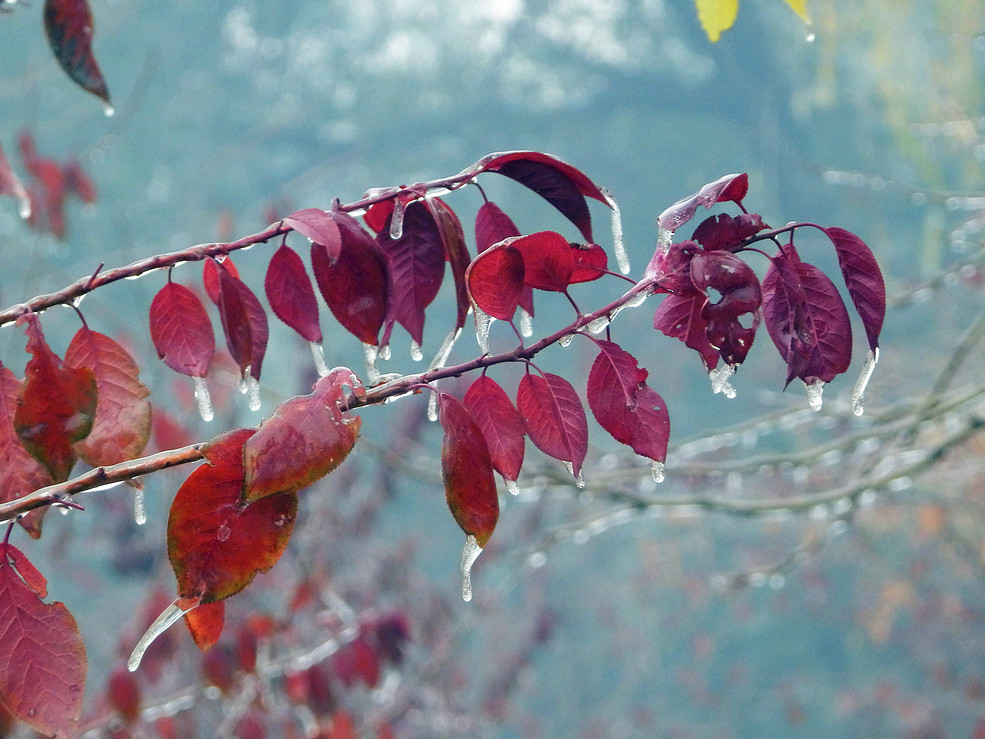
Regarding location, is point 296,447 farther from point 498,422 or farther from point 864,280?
point 864,280

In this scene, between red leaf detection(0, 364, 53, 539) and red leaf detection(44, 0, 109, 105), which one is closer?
red leaf detection(0, 364, 53, 539)

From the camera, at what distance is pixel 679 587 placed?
26.1ft

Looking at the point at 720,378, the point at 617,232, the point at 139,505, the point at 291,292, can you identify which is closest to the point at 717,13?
the point at 617,232

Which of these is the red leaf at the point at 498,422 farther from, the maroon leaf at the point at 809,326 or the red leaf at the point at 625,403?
the maroon leaf at the point at 809,326

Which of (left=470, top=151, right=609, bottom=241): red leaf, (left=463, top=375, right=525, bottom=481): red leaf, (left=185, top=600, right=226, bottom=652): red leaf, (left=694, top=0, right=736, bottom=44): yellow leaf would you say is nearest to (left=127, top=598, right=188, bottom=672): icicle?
(left=185, top=600, right=226, bottom=652): red leaf

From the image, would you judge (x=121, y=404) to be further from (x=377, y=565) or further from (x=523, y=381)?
(x=377, y=565)

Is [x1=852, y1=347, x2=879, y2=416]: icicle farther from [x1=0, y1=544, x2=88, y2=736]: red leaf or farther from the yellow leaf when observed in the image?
[x1=0, y1=544, x2=88, y2=736]: red leaf

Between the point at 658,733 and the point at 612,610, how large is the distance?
1.29 m

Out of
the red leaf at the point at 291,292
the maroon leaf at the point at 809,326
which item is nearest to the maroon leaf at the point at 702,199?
the maroon leaf at the point at 809,326

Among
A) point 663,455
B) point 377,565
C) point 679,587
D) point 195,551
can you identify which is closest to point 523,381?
point 663,455

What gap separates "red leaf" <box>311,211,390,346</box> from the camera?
517 millimetres

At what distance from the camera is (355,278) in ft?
1.71

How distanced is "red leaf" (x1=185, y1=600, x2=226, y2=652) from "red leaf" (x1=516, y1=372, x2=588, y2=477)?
232mm

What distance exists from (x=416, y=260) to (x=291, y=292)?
9 centimetres
